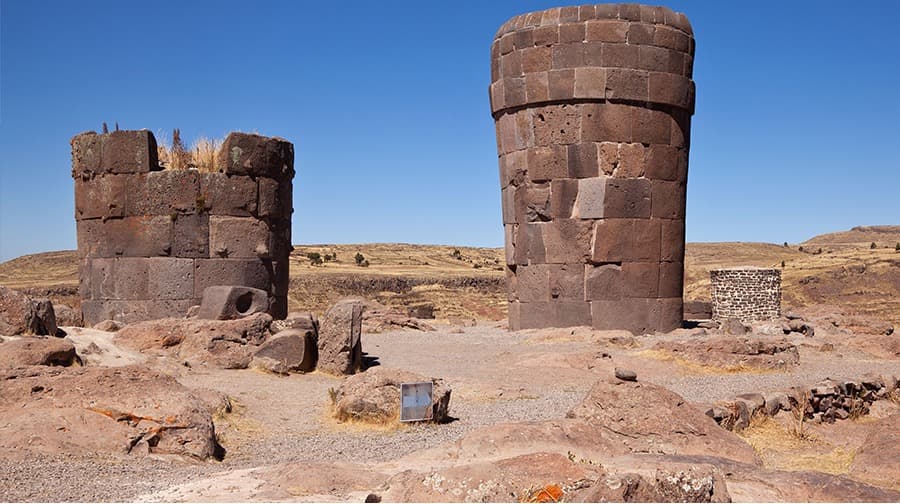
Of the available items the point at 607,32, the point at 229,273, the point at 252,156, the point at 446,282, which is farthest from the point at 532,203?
the point at 446,282

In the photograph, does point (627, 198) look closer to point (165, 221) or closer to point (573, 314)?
point (573, 314)

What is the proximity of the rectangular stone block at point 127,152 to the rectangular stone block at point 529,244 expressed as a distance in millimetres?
6439

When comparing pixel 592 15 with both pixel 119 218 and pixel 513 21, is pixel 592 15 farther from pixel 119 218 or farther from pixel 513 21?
pixel 119 218

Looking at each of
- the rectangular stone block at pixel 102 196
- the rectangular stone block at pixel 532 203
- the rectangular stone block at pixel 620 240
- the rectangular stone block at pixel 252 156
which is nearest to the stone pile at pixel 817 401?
the rectangular stone block at pixel 620 240

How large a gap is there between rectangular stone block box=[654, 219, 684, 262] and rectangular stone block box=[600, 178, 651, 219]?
1.62ft

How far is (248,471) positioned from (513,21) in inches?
478

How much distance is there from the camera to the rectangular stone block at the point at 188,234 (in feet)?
44.3

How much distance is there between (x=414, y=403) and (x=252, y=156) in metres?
6.62

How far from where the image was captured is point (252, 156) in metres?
13.8

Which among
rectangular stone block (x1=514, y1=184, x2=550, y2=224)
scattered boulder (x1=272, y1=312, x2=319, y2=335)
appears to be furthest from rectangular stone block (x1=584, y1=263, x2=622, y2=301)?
scattered boulder (x1=272, y1=312, x2=319, y2=335)

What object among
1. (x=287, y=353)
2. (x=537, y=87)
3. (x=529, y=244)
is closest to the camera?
(x=287, y=353)

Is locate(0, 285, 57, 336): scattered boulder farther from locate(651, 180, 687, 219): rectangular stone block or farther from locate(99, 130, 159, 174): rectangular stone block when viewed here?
locate(651, 180, 687, 219): rectangular stone block

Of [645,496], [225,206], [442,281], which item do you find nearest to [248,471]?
[645,496]

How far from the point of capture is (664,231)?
15.9 metres
